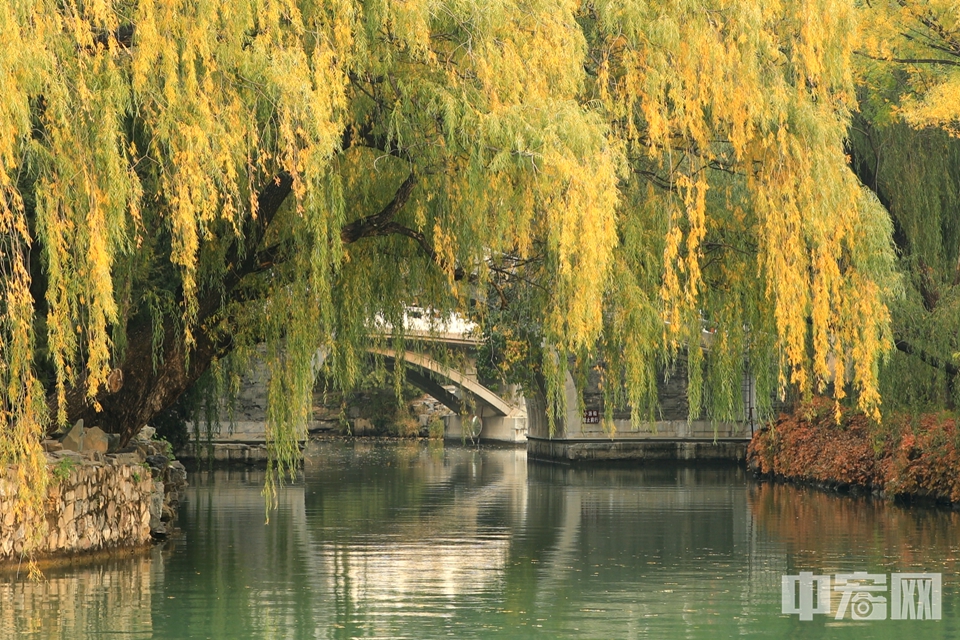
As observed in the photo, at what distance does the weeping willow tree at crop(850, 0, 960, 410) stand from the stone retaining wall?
389 inches

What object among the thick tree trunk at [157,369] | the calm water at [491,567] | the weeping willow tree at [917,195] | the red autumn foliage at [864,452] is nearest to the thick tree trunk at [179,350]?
the thick tree trunk at [157,369]

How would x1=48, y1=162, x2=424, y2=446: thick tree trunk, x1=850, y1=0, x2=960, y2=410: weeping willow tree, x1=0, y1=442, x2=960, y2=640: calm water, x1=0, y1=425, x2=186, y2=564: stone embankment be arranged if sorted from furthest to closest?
x1=850, y1=0, x2=960, y2=410: weeping willow tree, x1=0, y1=425, x2=186, y2=564: stone embankment, x1=48, y1=162, x2=424, y2=446: thick tree trunk, x1=0, y1=442, x2=960, y2=640: calm water

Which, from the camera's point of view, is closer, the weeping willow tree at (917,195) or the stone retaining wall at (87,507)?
the stone retaining wall at (87,507)

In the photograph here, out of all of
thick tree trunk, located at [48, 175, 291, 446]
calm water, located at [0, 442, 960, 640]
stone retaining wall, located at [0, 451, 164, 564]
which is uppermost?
thick tree trunk, located at [48, 175, 291, 446]

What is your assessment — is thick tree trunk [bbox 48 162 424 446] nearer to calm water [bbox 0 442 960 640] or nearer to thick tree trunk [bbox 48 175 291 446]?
thick tree trunk [bbox 48 175 291 446]

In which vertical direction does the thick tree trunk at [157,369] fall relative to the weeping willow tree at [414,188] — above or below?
below

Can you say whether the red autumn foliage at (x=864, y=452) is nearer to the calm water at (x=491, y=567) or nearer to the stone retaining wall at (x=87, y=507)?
the calm water at (x=491, y=567)

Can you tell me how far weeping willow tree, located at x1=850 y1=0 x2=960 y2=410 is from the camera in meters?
19.3

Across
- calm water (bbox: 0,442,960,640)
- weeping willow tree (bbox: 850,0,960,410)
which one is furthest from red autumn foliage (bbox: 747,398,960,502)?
weeping willow tree (bbox: 850,0,960,410)

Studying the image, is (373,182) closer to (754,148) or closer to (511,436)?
(754,148)

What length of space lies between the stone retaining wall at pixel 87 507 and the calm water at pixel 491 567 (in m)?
0.41

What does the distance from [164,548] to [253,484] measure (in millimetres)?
15559

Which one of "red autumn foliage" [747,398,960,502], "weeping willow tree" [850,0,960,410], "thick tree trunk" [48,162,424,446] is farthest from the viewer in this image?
"red autumn foliage" [747,398,960,502]

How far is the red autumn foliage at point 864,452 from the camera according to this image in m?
24.0
